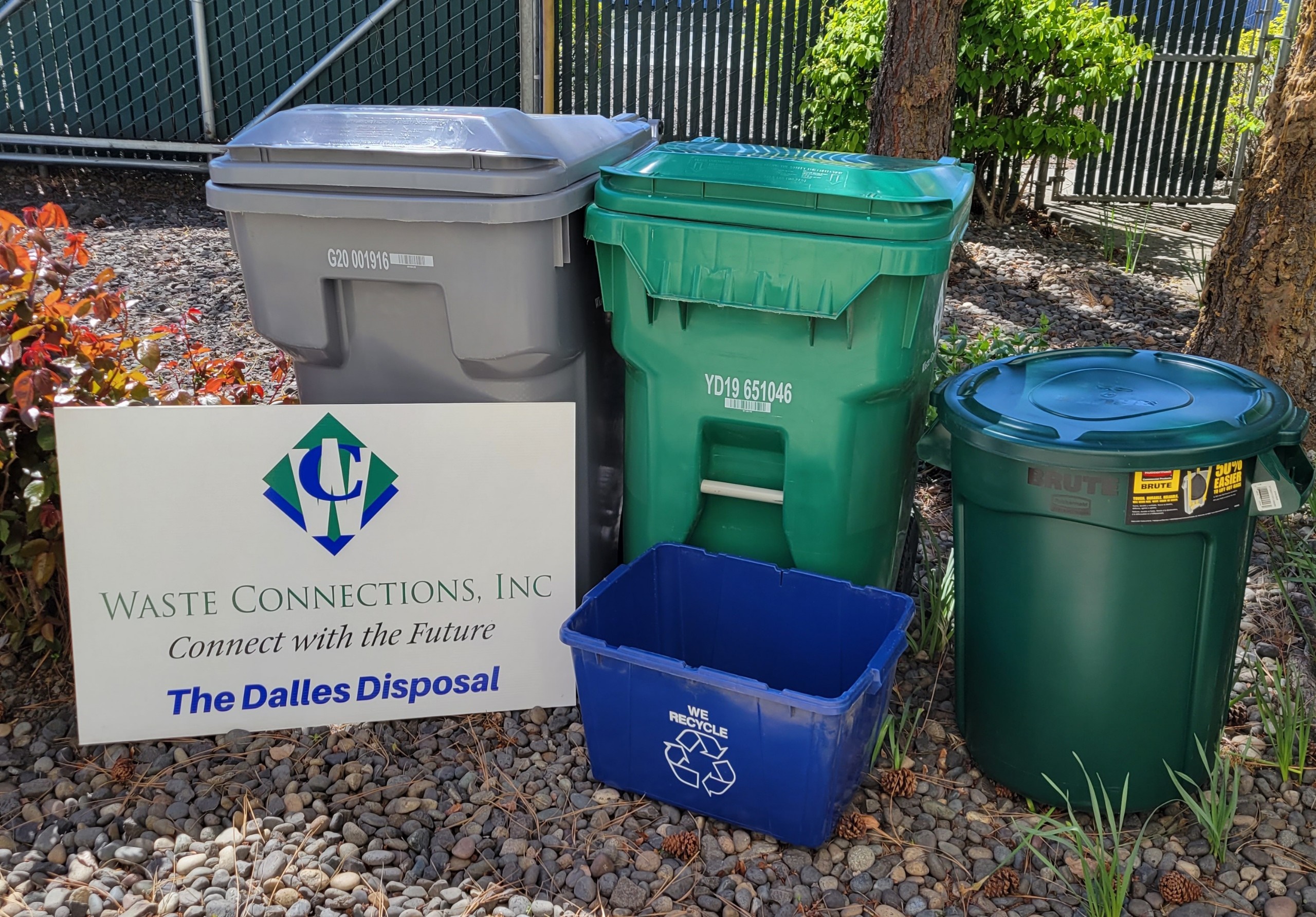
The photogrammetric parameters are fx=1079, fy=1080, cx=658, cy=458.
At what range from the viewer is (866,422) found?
2.59 metres

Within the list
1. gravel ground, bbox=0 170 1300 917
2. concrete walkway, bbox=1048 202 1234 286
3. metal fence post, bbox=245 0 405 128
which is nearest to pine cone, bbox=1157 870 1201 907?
gravel ground, bbox=0 170 1300 917

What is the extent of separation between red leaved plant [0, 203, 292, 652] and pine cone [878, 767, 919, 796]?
195cm

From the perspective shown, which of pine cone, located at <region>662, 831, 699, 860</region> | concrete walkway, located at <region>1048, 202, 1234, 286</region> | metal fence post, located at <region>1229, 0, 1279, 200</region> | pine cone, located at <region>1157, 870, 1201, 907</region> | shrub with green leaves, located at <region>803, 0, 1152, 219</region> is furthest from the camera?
metal fence post, located at <region>1229, 0, 1279, 200</region>

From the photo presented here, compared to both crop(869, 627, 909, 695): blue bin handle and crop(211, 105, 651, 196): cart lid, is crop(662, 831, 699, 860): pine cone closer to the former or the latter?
crop(869, 627, 909, 695): blue bin handle

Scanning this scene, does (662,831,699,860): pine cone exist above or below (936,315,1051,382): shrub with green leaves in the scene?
below

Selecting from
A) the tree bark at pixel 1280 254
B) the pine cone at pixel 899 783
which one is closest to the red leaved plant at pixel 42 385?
the pine cone at pixel 899 783

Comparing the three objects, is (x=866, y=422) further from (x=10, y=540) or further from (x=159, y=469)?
(x=10, y=540)

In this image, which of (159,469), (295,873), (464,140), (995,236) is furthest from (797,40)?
(295,873)

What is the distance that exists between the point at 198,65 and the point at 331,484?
19.8ft

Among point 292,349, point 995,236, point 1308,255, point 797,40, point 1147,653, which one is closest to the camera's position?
point 1147,653

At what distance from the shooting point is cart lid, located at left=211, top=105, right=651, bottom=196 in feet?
8.21

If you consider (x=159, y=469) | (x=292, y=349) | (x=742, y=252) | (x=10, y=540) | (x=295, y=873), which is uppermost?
(x=742, y=252)

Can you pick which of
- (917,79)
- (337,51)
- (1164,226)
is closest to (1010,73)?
(1164,226)

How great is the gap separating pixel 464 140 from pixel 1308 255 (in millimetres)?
2972
